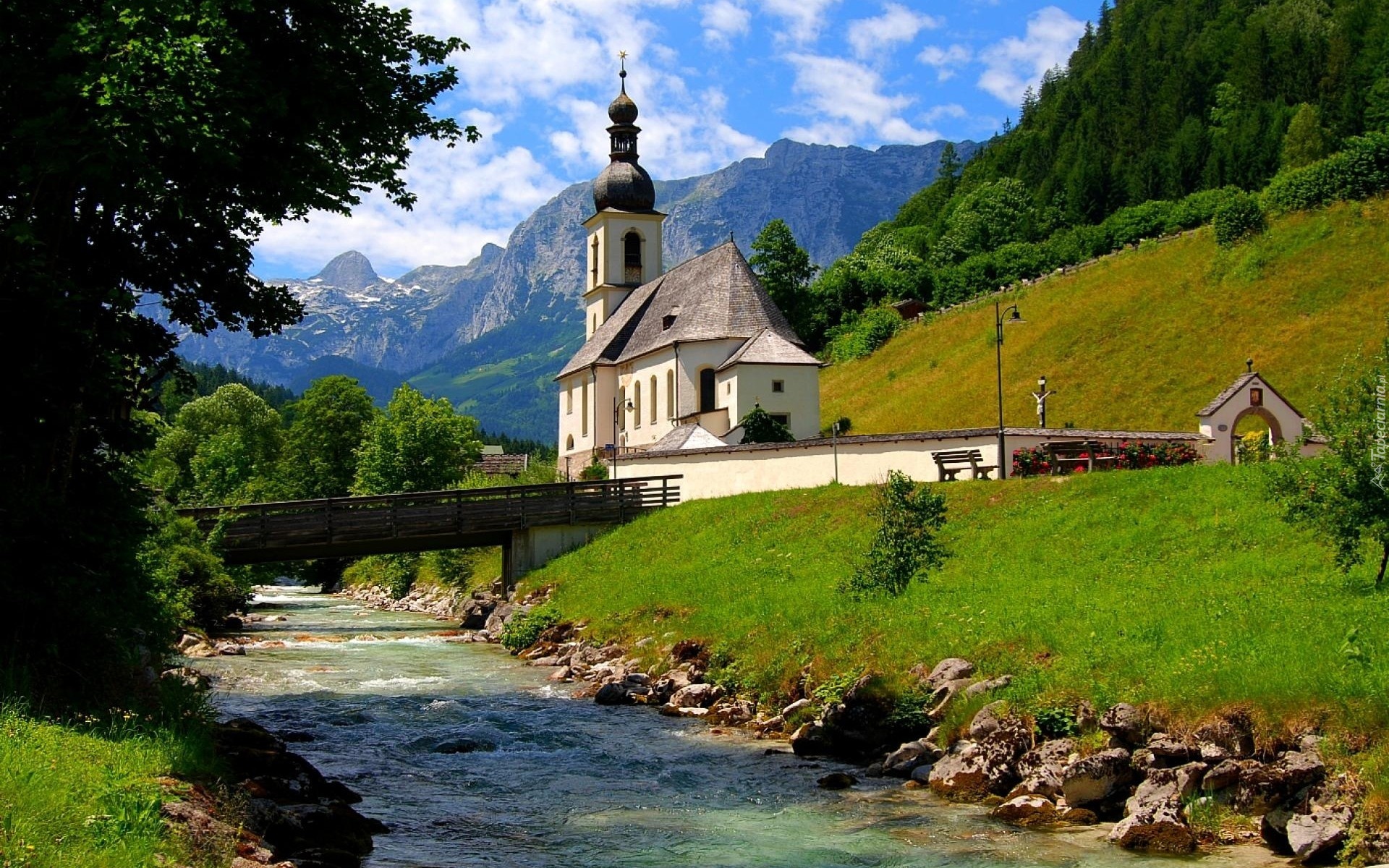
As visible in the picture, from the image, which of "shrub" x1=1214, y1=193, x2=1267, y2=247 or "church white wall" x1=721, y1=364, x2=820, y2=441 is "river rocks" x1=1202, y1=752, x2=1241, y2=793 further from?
"shrub" x1=1214, y1=193, x2=1267, y2=247

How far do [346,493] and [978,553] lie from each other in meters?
51.6

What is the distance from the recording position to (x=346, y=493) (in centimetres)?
6831

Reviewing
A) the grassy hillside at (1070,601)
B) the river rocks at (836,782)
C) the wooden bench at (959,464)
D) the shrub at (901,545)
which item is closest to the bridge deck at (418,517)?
the grassy hillside at (1070,601)

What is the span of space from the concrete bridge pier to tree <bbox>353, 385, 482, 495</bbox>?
57.9 ft

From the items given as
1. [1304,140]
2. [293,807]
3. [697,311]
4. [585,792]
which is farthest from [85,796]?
[1304,140]

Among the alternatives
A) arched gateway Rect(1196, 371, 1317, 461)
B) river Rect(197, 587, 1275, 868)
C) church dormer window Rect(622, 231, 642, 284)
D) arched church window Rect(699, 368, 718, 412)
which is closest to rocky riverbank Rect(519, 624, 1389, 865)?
river Rect(197, 587, 1275, 868)

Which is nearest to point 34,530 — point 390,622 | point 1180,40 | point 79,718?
point 79,718

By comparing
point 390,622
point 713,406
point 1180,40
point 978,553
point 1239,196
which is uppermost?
point 1180,40

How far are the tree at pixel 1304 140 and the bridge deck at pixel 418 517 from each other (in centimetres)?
6421

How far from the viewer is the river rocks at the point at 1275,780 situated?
1127cm

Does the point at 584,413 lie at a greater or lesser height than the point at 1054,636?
greater

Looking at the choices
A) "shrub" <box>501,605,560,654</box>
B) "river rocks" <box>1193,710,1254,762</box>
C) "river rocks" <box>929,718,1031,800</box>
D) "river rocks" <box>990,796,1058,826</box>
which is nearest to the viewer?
"river rocks" <box>1193,710,1254,762</box>

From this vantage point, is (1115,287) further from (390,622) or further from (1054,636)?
(1054,636)

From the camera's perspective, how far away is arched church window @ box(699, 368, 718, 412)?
178 feet
